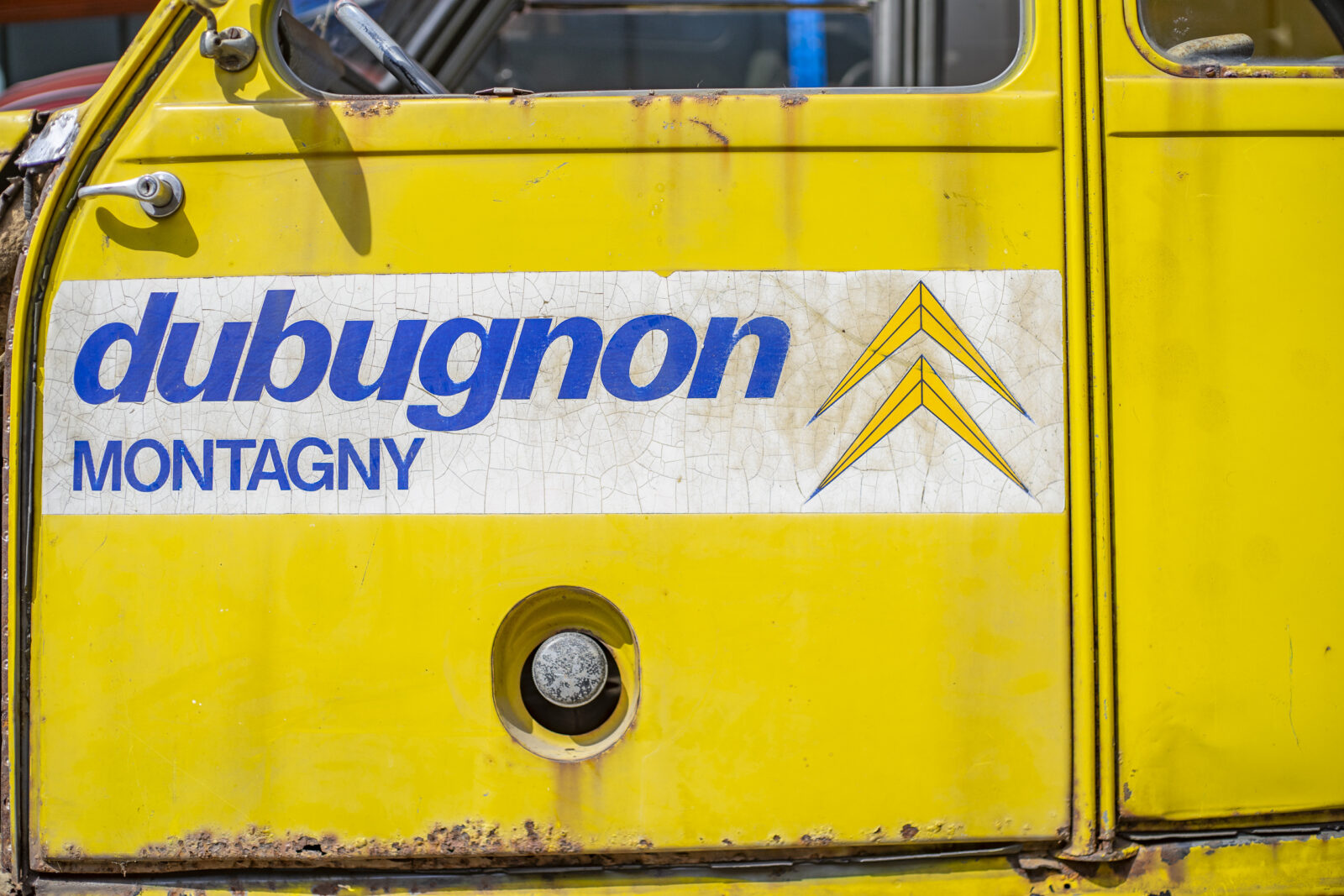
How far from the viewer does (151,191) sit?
1.28 m

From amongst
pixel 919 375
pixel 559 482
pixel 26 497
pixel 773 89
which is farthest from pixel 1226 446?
pixel 26 497

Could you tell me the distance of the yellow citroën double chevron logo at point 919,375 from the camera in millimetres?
1305

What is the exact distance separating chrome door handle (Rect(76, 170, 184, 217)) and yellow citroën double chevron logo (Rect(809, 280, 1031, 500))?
103 cm

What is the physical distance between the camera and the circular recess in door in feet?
4.23

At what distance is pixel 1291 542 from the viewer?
1.30 meters

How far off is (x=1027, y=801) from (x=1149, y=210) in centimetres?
92

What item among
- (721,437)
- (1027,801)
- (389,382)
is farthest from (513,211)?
(1027,801)

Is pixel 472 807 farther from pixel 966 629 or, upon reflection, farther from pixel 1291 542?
pixel 1291 542

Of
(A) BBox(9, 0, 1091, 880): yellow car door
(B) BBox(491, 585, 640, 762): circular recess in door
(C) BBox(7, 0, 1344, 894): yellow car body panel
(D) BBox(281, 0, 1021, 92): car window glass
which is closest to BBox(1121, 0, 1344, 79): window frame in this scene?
(C) BBox(7, 0, 1344, 894): yellow car body panel

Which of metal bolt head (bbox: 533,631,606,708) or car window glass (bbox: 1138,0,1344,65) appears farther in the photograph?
car window glass (bbox: 1138,0,1344,65)

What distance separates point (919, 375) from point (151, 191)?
1178 mm

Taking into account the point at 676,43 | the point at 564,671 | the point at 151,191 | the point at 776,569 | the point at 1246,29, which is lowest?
the point at 564,671

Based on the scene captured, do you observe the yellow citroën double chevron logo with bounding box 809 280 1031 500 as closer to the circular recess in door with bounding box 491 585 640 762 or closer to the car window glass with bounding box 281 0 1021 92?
the circular recess in door with bounding box 491 585 640 762

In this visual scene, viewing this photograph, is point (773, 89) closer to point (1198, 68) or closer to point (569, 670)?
point (1198, 68)
